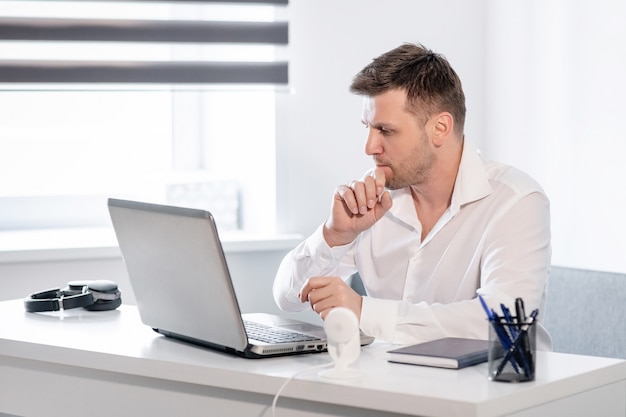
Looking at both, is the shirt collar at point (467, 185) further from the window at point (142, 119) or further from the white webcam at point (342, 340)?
the window at point (142, 119)

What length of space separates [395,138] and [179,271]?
661 mm

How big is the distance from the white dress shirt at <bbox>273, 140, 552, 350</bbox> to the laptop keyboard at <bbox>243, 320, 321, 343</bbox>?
14cm

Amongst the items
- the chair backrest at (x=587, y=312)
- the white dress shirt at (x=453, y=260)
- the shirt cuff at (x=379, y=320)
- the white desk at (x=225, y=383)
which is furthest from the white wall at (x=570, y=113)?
the white desk at (x=225, y=383)

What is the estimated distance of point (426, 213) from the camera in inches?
89.9

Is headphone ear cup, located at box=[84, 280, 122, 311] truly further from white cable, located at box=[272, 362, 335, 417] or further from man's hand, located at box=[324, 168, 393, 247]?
white cable, located at box=[272, 362, 335, 417]

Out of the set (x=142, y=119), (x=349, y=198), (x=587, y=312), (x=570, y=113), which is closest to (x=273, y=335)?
(x=349, y=198)

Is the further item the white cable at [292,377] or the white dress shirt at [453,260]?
the white dress shirt at [453,260]

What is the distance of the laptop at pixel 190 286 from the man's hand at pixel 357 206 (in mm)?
289

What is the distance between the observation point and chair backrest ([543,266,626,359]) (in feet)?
7.73

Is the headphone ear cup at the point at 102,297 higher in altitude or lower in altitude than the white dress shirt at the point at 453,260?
lower

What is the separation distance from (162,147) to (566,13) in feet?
4.51

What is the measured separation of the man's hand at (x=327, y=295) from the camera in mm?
1793

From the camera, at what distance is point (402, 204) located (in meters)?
2.29

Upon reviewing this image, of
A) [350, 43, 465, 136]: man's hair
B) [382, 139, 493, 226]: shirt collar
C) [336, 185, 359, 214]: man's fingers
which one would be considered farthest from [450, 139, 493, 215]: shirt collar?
[336, 185, 359, 214]: man's fingers
